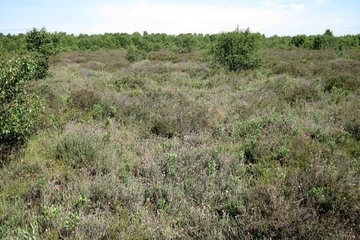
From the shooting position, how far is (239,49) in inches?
629

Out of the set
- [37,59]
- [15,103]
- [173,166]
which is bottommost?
[173,166]

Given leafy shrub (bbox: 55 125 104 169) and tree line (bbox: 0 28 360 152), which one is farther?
tree line (bbox: 0 28 360 152)

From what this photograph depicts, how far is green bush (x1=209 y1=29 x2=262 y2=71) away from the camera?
1586cm

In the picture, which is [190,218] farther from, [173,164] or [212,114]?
[212,114]

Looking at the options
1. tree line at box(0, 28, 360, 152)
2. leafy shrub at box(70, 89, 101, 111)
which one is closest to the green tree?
tree line at box(0, 28, 360, 152)

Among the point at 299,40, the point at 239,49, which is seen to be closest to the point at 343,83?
the point at 239,49

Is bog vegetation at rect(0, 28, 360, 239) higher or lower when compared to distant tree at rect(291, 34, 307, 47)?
lower

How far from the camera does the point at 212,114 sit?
24.8ft

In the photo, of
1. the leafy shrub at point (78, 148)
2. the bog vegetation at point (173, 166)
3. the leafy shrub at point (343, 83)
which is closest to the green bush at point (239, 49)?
the leafy shrub at point (343, 83)

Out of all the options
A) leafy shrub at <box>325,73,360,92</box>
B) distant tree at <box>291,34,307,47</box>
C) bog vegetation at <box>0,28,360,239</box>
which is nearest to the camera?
bog vegetation at <box>0,28,360,239</box>

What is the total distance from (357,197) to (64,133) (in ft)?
18.2

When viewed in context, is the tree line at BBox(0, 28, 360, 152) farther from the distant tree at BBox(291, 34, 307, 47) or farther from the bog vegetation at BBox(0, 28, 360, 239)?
the distant tree at BBox(291, 34, 307, 47)

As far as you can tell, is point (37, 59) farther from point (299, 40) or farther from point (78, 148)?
point (299, 40)

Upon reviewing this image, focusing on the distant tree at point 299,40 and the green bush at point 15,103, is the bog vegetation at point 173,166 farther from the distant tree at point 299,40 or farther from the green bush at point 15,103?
the distant tree at point 299,40
